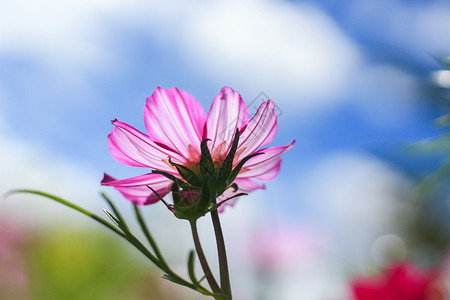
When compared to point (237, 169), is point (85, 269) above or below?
above

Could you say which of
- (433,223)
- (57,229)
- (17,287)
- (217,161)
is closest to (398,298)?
(217,161)

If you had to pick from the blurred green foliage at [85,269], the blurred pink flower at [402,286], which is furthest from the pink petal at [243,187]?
the blurred green foliage at [85,269]

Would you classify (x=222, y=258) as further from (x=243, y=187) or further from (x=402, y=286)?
(x=402, y=286)

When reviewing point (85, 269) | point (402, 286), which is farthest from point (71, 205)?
point (85, 269)

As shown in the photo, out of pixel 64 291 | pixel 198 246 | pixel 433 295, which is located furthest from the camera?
pixel 64 291

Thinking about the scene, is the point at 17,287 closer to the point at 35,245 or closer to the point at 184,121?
the point at 35,245

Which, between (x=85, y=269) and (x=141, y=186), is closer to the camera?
(x=141, y=186)

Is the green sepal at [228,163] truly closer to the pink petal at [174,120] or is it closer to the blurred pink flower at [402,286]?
the pink petal at [174,120]
